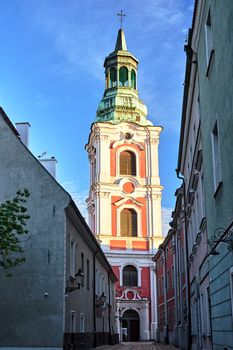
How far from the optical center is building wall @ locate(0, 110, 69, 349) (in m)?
17.5

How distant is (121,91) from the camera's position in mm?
61000

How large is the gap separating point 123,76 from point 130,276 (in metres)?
23.7

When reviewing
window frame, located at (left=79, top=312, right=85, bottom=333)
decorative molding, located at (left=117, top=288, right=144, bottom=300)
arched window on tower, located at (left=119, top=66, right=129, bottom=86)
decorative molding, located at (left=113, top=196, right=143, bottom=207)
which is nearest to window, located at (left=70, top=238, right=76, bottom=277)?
window frame, located at (left=79, top=312, right=85, bottom=333)

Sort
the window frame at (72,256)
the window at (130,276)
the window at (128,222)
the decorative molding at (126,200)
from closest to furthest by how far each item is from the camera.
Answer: the window frame at (72,256), the window at (130,276), the window at (128,222), the decorative molding at (126,200)

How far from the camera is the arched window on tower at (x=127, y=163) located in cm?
5518

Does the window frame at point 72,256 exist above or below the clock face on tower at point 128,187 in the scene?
below

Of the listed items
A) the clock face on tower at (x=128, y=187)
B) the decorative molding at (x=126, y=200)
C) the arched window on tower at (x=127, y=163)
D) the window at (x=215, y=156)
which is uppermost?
the arched window on tower at (x=127, y=163)

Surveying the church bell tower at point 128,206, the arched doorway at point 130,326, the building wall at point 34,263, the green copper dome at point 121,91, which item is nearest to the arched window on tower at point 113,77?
the green copper dome at point 121,91

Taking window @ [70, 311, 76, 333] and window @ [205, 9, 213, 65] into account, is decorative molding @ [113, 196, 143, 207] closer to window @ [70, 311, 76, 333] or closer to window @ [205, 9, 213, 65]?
Result: window @ [70, 311, 76, 333]

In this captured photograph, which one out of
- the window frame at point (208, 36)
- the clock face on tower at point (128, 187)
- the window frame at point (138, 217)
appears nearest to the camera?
the window frame at point (208, 36)

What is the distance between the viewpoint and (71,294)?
19.5 metres

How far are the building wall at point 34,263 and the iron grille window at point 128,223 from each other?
34.2 meters

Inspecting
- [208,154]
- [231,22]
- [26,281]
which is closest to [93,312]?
[26,281]

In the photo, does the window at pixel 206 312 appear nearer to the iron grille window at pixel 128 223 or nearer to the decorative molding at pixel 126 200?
the iron grille window at pixel 128 223
